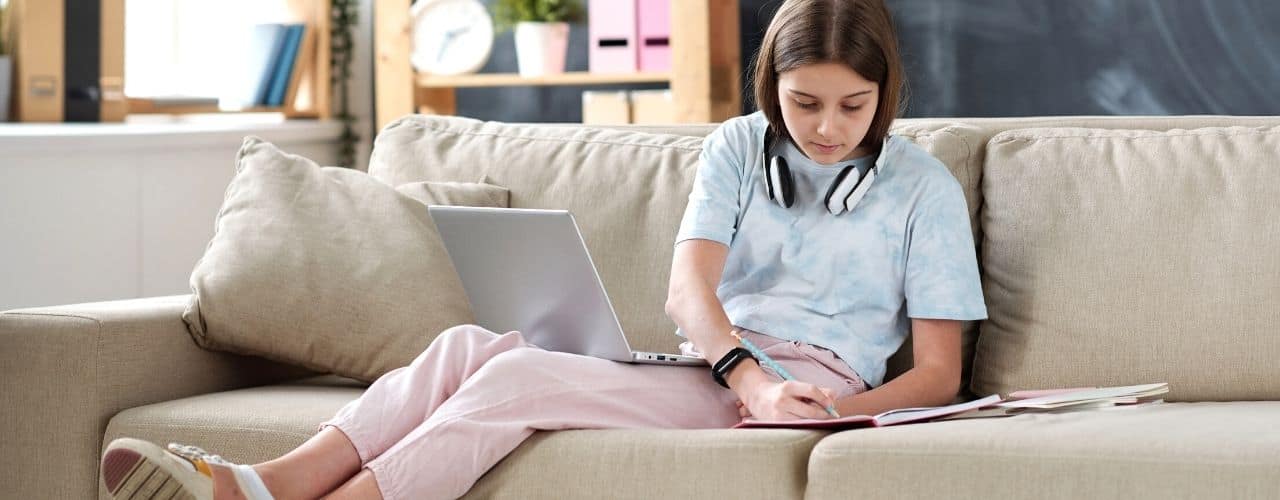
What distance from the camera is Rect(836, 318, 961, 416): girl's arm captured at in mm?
1887

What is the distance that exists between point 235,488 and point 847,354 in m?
0.81

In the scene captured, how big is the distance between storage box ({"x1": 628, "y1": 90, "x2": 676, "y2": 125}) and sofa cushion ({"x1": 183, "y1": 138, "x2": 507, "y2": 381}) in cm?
201

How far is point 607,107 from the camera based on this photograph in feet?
14.3

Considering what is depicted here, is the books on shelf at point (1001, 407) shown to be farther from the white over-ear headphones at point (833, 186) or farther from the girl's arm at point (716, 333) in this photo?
the white over-ear headphones at point (833, 186)

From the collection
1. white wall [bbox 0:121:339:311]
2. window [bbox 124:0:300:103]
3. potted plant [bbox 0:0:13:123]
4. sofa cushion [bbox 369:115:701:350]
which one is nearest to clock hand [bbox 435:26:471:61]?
window [bbox 124:0:300:103]

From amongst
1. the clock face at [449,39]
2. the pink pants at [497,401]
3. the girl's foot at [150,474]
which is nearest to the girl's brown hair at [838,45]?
the pink pants at [497,401]

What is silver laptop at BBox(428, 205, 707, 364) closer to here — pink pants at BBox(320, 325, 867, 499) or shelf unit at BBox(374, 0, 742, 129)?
pink pants at BBox(320, 325, 867, 499)

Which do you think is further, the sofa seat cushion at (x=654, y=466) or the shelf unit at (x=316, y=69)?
the shelf unit at (x=316, y=69)

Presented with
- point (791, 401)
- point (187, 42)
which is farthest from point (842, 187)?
point (187, 42)

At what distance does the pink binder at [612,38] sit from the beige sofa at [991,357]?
1.93 m

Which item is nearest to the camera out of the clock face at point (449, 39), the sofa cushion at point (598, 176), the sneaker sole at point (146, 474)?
the sneaker sole at point (146, 474)

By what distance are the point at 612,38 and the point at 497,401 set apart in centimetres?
268

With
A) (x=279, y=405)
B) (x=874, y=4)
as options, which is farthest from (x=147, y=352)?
(x=874, y=4)

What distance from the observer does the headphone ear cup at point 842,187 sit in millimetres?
1985
